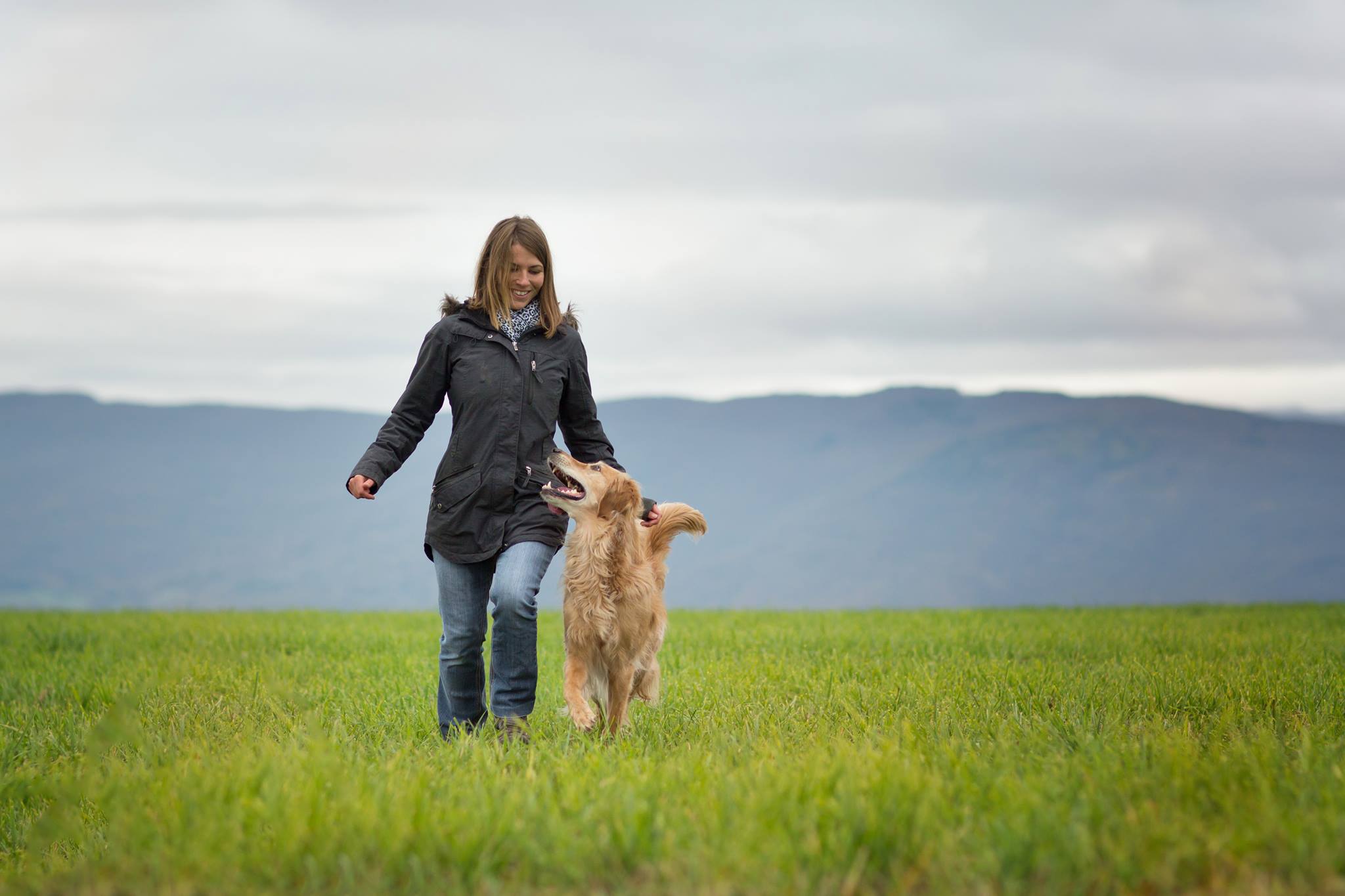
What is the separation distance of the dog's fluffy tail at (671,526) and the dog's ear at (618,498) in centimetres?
68

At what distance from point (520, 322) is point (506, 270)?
282 mm

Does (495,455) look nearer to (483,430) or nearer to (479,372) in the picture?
(483,430)

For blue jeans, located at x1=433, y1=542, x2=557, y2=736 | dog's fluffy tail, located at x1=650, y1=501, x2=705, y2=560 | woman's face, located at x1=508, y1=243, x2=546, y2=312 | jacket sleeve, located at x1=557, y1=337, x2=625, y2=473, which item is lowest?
blue jeans, located at x1=433, y1=542, x2=557, y2=736

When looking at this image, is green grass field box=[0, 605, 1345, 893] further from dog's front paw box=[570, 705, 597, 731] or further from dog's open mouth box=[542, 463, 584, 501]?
dog's open mouth box=[542, 463, 584, 501]

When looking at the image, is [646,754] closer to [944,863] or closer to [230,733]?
[944,863]

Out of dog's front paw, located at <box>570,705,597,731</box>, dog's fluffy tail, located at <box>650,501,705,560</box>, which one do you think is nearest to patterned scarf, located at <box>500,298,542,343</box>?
dog's fluffy tail, located at <box>650,501,705,560</box>

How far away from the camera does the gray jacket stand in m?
5.94

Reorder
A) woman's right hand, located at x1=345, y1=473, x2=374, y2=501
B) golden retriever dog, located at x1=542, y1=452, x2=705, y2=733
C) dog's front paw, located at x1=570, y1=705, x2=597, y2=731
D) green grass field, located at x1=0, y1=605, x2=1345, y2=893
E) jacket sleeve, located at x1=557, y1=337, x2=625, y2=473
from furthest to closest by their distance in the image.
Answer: jacket sleeve, located at x1=557, y1=337, x2=625, y2=473
golden retriever dog, located at x1=542, y1=452, x2=705, y2=733
dog's front paw, located at x1=570, y1=705, x2=597, y2=731
woman's right hand, located at x1=345, y1=473, x2=374, y2=501
green grass field, located at x1=0, y1=605, x2=1345, y2=893

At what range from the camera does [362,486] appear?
581cm

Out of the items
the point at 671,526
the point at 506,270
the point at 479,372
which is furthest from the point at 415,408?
the point at 671,526

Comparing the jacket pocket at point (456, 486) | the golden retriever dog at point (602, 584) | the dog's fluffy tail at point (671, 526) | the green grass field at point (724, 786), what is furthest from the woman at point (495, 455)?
the dog's fluffy tail at point (671, 526)

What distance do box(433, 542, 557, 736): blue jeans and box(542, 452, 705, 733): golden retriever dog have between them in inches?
8.0

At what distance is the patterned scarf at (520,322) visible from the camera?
616 centimetres

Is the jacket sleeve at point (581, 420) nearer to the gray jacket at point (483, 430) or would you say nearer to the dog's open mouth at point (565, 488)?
the gray jacket at point (483, 430)
